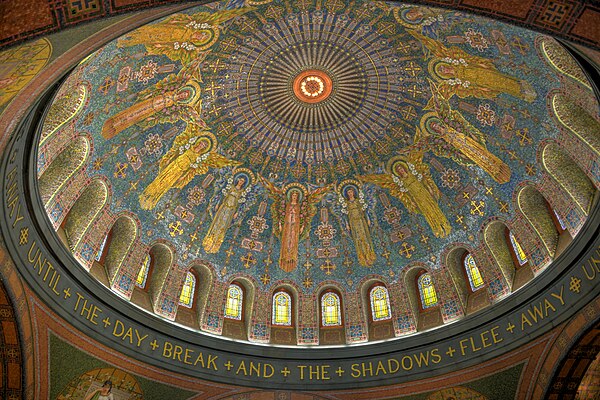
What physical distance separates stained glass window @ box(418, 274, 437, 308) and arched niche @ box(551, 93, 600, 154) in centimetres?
708

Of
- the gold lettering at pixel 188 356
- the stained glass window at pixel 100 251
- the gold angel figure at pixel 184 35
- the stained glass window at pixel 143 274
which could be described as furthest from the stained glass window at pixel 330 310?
the gold angel figure at pixel 184 35

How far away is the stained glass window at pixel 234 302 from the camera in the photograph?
67.1 feet

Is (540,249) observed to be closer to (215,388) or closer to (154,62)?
(215,388)

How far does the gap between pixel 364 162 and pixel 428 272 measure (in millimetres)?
4506

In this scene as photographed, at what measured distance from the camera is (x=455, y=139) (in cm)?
1938

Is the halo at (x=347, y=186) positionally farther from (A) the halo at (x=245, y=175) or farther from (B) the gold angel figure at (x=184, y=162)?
(B) the gold angel figure at (x=184, y=162)

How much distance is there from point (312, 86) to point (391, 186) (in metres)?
4.62

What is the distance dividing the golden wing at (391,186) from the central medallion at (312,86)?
337 cm

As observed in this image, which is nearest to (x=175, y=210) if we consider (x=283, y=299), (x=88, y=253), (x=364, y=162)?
(x=88, y=253)

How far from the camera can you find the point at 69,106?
15664mm

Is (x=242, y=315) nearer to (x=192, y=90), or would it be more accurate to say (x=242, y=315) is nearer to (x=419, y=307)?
(x=419, y=307)

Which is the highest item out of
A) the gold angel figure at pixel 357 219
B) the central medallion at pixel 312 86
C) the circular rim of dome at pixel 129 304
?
the central medallion at pixel 312 86

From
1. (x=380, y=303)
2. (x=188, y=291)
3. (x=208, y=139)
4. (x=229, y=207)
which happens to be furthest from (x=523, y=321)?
(x=208, y=139)

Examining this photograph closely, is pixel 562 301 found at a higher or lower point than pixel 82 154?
lower
